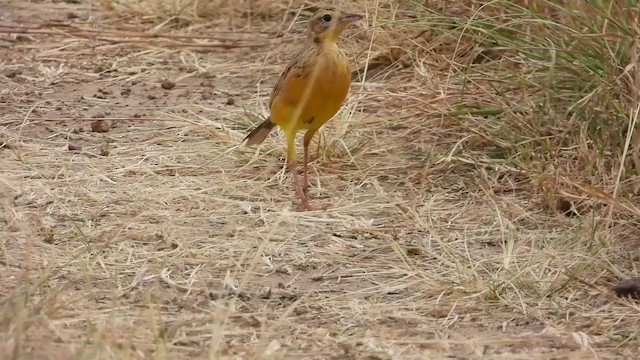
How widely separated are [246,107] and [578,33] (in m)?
2.00

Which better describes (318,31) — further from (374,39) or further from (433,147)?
(374,39)

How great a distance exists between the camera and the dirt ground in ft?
12.7

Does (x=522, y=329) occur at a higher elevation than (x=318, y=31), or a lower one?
lower

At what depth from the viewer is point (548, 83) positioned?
5590mm

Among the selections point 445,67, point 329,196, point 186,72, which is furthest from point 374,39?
point 329,196

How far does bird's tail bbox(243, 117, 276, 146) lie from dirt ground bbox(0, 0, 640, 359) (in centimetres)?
12

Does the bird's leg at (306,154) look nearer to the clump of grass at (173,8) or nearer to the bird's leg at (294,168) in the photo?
the bird's leg at (294,168)

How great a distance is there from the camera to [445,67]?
21.4 ft

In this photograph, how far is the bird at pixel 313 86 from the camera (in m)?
5.18

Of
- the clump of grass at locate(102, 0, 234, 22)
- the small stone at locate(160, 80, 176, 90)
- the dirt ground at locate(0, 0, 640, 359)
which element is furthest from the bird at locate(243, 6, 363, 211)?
the clump of grass at locate(102, 0, 234, 22)

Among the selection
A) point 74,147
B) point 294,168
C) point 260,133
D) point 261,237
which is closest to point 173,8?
point 74,147

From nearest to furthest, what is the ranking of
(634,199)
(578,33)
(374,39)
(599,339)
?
(599,339) < (634,199) < (578,33) < (374,39)

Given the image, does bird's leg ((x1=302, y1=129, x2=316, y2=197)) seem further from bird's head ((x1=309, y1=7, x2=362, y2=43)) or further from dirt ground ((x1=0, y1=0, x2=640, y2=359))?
bird's head ((x1=309, y1=7, x2=362, y2=43))

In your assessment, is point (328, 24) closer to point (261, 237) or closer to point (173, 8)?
point (261, 237)
